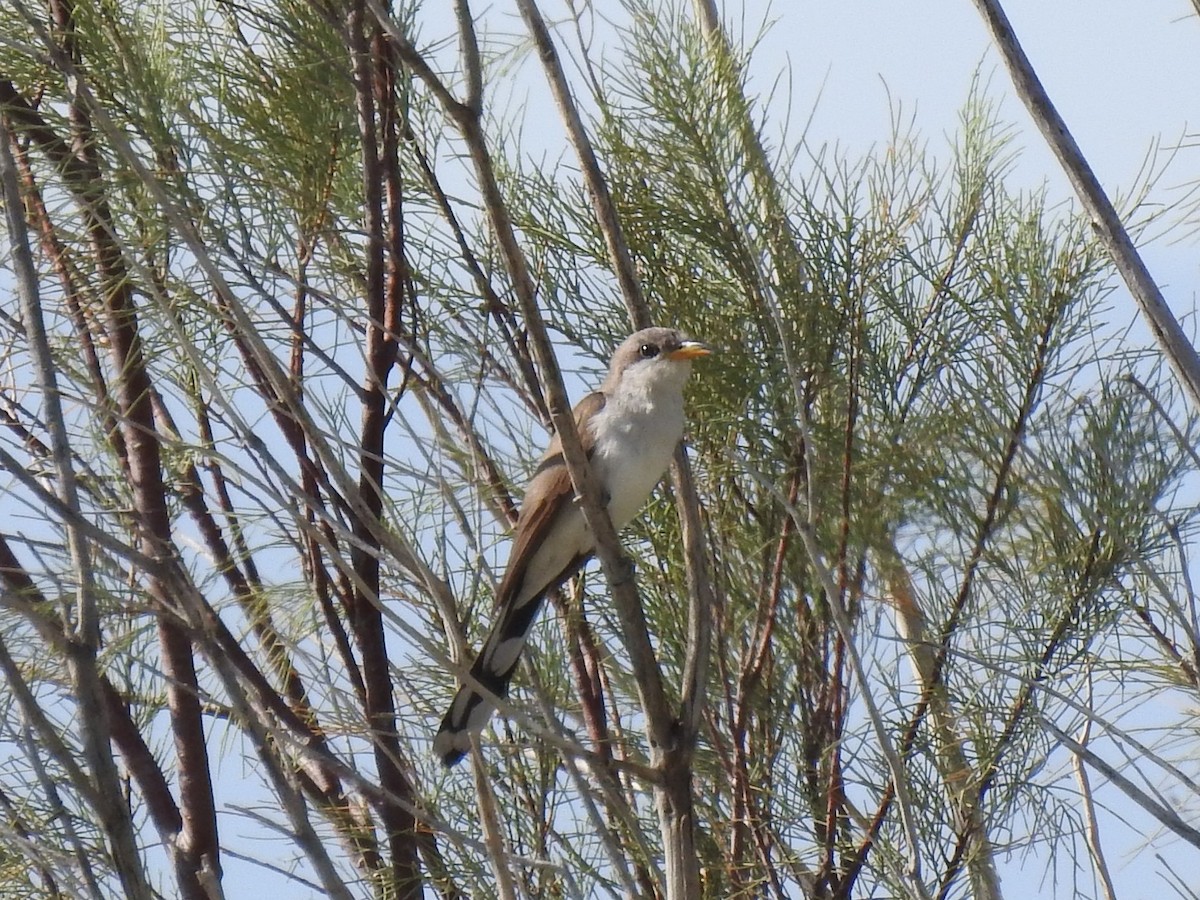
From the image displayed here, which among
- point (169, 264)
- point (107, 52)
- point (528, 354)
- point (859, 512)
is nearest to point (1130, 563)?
point (859, 512)

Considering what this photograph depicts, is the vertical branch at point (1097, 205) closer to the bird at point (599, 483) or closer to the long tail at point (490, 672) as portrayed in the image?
the bird at point (599, 483)

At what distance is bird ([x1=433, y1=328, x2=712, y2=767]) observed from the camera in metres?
2.23

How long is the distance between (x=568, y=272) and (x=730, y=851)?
0.93 metres

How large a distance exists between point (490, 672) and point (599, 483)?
33 cm

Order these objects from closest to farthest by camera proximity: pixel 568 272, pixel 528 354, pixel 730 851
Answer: pixel 730 851, pixel 528 354, pixel 568 272

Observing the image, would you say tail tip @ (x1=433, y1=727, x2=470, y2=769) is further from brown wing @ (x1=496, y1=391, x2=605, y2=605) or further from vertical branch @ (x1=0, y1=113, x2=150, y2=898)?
vertical branch @ (x1=0, y1=113, x2=150, y2=898)

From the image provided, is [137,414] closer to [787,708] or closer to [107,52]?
[107,52]

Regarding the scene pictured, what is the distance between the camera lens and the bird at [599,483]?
2.23 metres

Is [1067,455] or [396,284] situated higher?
[396,284]

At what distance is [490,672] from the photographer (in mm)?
2219

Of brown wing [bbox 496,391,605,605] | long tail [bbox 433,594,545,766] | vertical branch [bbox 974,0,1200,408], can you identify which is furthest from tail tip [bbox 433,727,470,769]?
vertical branch [bbox 974,0,1200,408]

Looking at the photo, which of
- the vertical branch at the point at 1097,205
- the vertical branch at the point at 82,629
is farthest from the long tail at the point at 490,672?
the vertical branch at the point at 1097,205

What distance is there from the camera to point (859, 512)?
7.11 feet

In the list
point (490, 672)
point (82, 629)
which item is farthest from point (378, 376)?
point (82, 629)
